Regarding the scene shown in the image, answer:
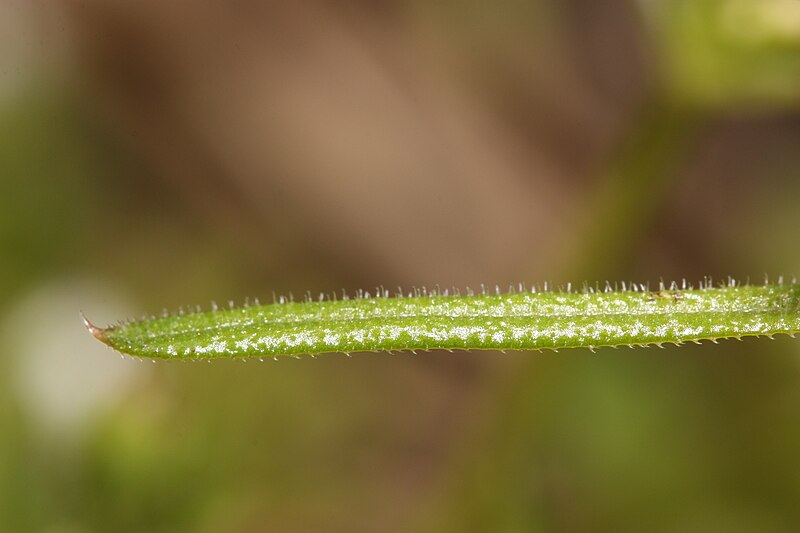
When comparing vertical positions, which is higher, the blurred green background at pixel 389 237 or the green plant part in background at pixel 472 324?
the blurred green background at pixel 389 237

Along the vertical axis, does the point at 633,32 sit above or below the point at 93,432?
above

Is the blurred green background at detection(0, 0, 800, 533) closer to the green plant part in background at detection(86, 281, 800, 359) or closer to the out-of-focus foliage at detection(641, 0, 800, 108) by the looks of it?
the out-of-focus foliage at detection(641, 0, 800, 108)

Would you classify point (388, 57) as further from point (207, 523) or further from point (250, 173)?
point (207, 523)

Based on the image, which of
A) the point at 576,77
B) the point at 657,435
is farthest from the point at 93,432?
the point at 576,77

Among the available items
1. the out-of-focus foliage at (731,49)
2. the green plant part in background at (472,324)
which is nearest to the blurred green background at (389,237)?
the out-of-focus foliage at (731,49)

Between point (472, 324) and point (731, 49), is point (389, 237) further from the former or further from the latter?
point (472, 324)

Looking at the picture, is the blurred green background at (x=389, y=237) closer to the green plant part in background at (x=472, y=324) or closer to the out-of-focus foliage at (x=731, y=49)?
the out-of-focus foliage at (x=731, y=49)
